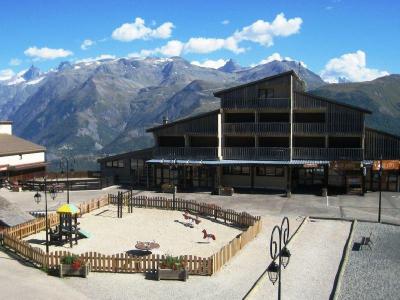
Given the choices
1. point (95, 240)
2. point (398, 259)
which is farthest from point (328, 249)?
point (95, 240)

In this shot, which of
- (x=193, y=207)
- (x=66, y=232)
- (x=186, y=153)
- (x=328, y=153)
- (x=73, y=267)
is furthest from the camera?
(x=186, y=153)

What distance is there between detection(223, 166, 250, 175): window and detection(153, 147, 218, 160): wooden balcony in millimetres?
3270

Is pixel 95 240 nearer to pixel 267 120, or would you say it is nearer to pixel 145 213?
pixel 145 213

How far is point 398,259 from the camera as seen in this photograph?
30.5 metres

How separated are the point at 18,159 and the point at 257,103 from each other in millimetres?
29290

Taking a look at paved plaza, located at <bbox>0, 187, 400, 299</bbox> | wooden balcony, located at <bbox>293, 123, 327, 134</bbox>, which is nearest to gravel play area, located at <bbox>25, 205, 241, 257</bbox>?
paved plaza, located at <bbox>0, 187, 400, 299</bbox>

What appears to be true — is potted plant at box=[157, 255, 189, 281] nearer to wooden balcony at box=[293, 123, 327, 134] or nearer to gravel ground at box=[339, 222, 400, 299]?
gravel ground at box=[339, 222, 400, 299]

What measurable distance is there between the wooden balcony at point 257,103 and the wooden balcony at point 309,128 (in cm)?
237

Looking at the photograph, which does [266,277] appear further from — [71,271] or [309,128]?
[309,128]

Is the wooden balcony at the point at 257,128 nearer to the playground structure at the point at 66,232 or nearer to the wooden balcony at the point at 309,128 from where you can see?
the wooden balcony at the point at 309,128

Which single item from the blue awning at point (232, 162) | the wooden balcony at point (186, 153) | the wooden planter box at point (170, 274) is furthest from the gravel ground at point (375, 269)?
the wooden balcony at point (186, 153)

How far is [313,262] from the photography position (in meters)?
29.5

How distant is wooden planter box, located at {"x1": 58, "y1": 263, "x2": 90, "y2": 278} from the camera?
2736cm

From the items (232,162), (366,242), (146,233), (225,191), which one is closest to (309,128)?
(232,162)
